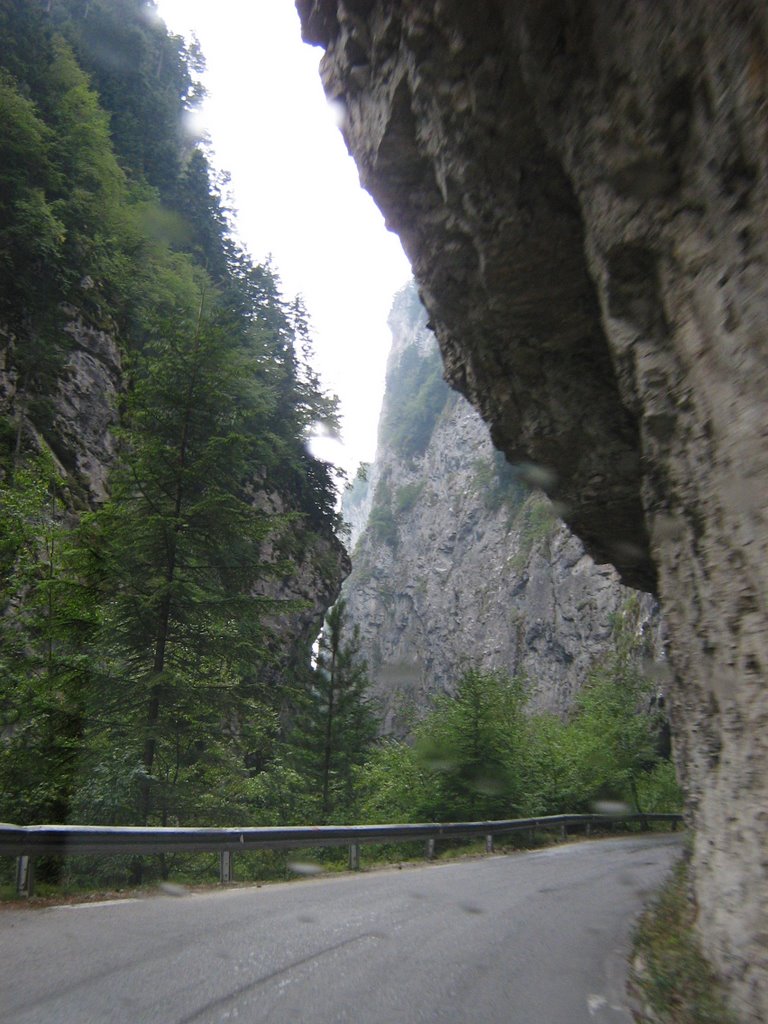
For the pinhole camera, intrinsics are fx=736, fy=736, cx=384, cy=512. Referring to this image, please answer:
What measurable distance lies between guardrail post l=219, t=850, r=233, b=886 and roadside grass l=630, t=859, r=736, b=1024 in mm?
5286

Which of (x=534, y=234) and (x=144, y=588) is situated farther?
(x=144, y=588)

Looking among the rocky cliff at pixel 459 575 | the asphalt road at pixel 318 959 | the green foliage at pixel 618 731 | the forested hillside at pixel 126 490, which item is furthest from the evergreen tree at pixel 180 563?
the green foliage at pixel 618 731

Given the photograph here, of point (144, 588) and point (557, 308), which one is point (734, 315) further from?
point (144, 588)

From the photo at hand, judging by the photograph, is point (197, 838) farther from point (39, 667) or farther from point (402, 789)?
point (402, 789)

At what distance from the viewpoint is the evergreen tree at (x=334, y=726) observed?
2386cm

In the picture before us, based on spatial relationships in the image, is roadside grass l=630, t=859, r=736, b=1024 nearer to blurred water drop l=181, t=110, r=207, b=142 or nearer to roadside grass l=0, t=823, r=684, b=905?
roadside grass l=0, t=823, r=684, b=905

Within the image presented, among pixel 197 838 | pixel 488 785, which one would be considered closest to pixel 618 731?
pixel 488 785

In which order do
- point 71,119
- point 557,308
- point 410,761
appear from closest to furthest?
point 557,308, point 410,761, point 71,119

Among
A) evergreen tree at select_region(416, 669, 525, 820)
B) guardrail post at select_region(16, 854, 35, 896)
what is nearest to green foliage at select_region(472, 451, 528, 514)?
evergreen tree at select_region(416, 669, 525, 820)

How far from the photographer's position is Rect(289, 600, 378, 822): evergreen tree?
78.3 ft

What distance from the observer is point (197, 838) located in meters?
9.16

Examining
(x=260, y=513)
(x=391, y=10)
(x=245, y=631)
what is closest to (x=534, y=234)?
(x=391, y=10)

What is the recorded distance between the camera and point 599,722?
1218 inches

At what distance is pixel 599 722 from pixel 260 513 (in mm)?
22512
